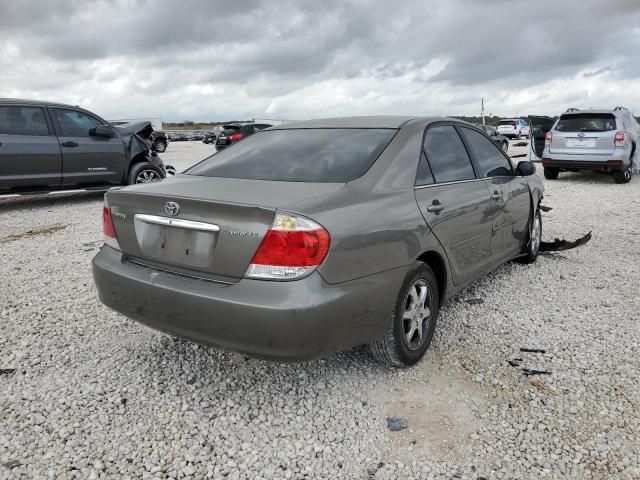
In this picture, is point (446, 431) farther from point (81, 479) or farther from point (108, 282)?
point (108, 282)

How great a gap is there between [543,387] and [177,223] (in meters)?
2.22

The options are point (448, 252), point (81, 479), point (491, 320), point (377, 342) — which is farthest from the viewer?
point (491, 320)

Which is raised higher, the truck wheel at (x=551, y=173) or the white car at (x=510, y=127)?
the white car at (x=510, y=127)

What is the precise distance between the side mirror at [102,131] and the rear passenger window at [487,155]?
7.01m

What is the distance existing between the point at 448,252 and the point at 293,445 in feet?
5.18

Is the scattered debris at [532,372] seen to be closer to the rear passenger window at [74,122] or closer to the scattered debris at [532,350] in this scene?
the scattered debris at [532,350]

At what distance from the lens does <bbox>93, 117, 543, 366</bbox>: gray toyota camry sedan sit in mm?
2457

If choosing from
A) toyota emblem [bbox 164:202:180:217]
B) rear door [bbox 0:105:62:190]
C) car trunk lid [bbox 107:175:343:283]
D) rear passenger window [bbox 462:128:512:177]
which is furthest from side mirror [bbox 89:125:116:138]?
toyota emblem [bbox 164:202:180:217]

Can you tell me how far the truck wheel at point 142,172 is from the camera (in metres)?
9.68

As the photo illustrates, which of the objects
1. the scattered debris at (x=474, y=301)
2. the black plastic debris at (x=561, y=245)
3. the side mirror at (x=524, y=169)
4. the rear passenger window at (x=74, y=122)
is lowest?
the scattered debris at (x=474, y=301)

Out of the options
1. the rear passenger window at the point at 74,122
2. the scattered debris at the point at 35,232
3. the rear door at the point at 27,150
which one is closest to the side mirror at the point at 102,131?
the rear passenger window at the point at 74,122

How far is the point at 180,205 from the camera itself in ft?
8.82

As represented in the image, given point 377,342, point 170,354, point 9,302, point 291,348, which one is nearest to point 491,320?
point 377,342

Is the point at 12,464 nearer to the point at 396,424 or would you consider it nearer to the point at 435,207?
the point at 396,424
